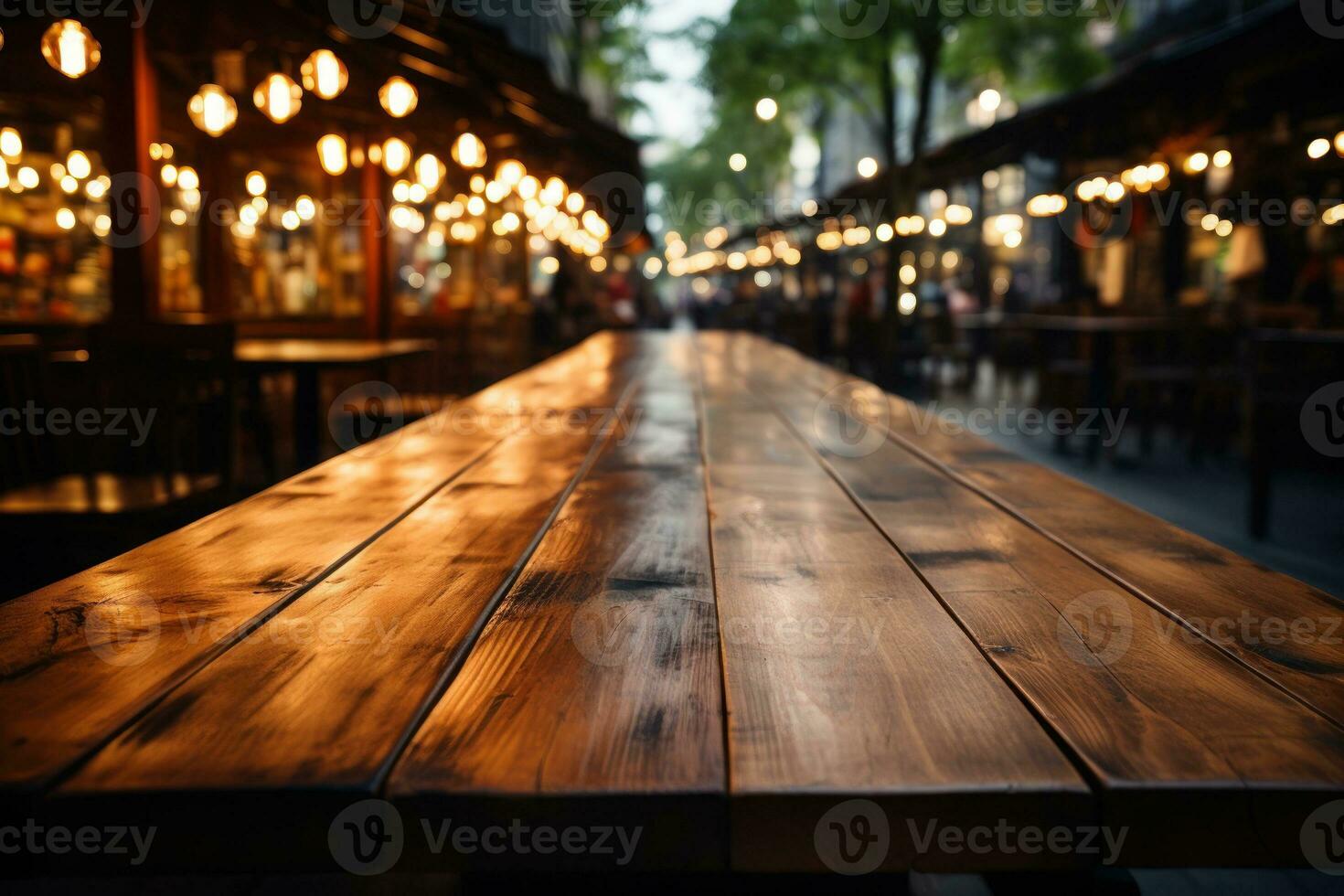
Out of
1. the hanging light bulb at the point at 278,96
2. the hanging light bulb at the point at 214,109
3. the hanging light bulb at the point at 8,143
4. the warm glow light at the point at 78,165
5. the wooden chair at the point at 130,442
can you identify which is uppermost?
the warm glow light at the point at 78,165

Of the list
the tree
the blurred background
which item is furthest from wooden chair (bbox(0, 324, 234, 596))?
the tree

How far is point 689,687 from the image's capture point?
1039mm

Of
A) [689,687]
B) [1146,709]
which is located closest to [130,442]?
[689,687]

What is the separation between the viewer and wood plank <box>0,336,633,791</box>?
0.94 m

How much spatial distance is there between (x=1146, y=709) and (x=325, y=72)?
571cm

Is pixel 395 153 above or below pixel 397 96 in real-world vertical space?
below

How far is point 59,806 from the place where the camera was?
0.82 metres

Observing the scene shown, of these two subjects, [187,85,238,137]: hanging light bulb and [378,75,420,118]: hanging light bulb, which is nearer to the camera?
[187,85,238,137]: hanging light bulb

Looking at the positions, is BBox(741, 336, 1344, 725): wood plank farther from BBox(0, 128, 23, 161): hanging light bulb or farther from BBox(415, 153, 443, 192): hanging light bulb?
BBox(0, 128, 23, 161): hanging light bulb

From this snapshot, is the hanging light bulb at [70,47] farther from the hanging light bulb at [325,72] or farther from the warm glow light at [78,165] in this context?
the warm glow light at [78,165]

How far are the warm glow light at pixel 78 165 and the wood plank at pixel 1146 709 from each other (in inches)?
373

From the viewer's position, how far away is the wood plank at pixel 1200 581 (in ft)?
3.72

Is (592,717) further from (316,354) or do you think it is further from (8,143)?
(8,143)

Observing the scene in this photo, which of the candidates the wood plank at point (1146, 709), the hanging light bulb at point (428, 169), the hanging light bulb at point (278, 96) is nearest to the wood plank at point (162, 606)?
the wood plank at point (1146, 709)
